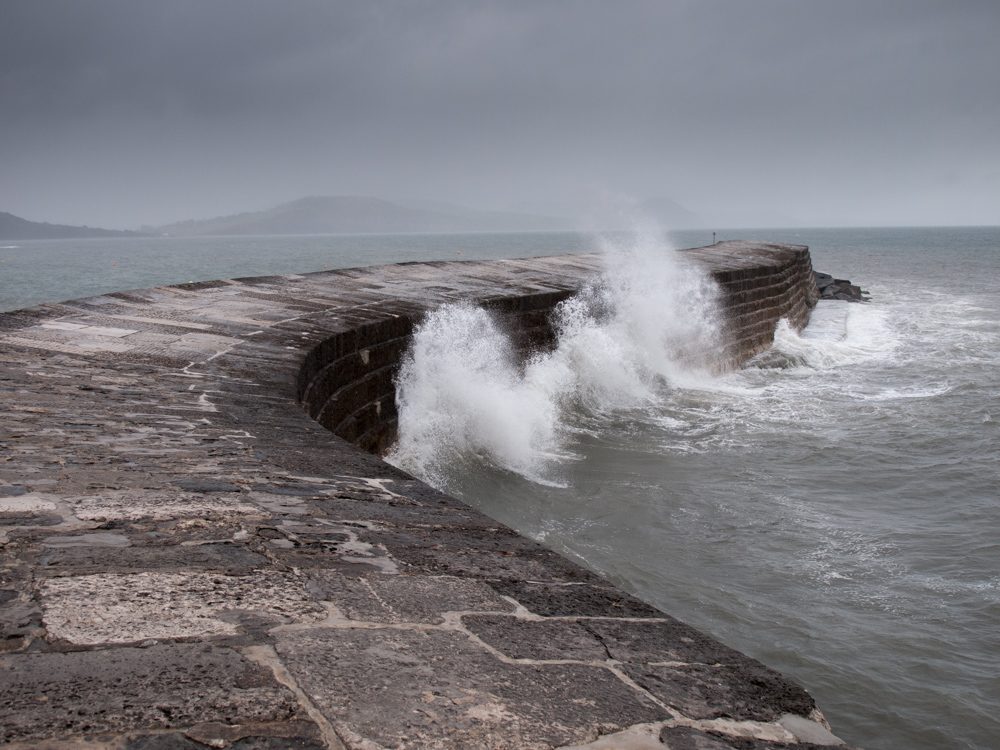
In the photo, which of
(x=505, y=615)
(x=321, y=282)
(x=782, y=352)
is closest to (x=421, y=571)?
(x=505, y=615)

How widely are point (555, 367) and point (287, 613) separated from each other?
8.34 meters

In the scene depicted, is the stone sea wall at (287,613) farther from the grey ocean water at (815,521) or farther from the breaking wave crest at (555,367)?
the breaking wave crest at (555,367)

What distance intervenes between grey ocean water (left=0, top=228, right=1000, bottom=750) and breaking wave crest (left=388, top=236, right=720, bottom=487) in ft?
0.43

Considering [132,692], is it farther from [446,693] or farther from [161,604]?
[446,693]

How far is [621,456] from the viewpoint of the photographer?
8336mm

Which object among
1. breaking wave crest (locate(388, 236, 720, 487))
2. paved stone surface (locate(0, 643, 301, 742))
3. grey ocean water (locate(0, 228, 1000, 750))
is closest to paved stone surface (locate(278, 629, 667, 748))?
paved stone surface (locate(0, 643, 301, 742))

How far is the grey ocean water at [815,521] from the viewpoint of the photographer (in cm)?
444

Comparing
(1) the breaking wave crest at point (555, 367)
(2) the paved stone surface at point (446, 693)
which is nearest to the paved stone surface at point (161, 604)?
(2) the paved stone surface at point (446, 693)

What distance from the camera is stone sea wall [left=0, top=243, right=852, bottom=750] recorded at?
167 centimetres

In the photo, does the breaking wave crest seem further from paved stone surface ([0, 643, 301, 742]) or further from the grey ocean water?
paved stone surface ([0, 643, 301, 742])

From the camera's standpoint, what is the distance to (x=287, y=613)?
2086 mm

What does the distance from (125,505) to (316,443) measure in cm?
129

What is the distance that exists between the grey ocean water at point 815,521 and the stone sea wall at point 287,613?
2.15 meters

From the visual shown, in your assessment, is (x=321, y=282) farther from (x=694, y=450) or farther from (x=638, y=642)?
(x=638, y=642)
